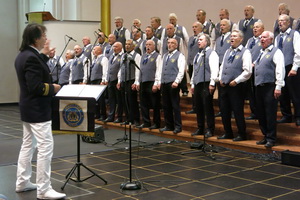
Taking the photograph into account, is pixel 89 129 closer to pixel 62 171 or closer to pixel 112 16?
pixel 62 171

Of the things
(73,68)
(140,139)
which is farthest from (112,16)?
(140,139)

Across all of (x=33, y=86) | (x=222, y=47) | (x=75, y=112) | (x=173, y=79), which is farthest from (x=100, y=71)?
(x=33, y=86)

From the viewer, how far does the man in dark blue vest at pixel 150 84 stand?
318 inches

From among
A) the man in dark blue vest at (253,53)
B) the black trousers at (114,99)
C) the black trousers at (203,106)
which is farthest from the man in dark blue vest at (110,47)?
the man in dark blue vest at (253,53)

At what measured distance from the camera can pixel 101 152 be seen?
657cm

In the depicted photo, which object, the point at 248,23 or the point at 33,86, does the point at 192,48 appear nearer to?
the point at 248,23

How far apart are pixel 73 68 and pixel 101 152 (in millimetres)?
4081

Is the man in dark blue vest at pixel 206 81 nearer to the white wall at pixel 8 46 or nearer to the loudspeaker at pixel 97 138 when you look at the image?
the loudspeaker at pixel 97 138

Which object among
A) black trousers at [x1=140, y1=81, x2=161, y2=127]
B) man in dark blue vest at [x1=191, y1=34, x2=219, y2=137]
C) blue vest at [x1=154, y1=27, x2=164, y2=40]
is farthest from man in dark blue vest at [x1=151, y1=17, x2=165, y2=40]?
man in dark blue vest at [x1=191, y1=34, x2=219, y2=137]

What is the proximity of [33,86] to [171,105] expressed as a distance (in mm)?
4035

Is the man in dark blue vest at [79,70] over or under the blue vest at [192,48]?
under

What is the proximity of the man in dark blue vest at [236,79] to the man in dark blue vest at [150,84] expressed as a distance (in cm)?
159

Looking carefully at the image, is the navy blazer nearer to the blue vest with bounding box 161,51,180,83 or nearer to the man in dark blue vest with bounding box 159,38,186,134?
the man in dark blue vest with bounding box 159,38,186,134

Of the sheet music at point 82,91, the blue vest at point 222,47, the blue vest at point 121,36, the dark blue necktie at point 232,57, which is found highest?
the blue vest at point 121,36
